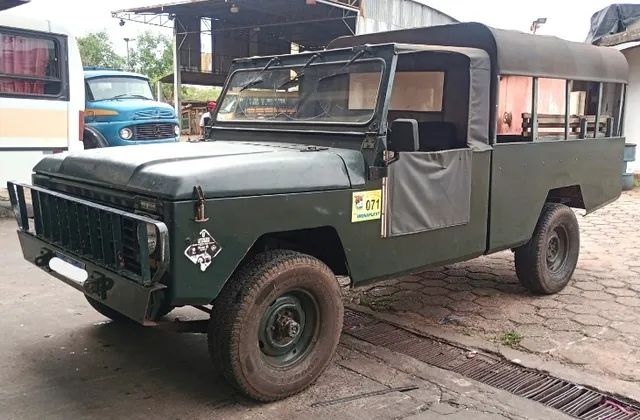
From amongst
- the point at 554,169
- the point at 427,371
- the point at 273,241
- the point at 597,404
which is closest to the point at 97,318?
the point at 273,241

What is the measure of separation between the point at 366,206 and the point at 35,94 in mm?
6603

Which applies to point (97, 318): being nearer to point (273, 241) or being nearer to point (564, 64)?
point (273, 241)

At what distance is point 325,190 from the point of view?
11.4 feet

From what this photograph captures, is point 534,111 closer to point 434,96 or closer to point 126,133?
point 434,96

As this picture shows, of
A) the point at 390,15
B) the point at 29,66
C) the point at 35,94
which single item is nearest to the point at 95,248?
the point at 35,94

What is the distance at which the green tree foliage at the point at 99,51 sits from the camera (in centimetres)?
3516

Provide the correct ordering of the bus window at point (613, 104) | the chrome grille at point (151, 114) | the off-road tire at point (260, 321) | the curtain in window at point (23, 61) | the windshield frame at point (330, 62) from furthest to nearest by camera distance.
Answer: the chrome grille at point (151, 114), the curtain in window at point (23, 61), the bus window at point (613, 104), the windshield frame at point (330, 62), the off-road tire at point (260, 321)

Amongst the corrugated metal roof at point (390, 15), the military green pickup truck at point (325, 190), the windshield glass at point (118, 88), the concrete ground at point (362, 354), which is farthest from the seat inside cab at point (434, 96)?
the corrugated metal roof at point (390, 15)

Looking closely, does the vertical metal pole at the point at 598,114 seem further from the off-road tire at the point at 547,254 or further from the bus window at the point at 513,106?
the bus window at the point at 513,106

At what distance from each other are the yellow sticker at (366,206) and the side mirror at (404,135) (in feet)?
1.05

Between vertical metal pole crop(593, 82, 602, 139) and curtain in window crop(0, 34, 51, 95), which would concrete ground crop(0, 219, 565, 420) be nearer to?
vertical metal pole crop(593, 82, 602, 139)

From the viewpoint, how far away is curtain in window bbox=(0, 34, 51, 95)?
8.22m

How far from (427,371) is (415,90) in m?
2.26

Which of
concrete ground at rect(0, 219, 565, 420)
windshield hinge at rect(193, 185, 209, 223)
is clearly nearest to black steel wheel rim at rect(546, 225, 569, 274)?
concrete ground at rect(0, 219, 565, 420)
